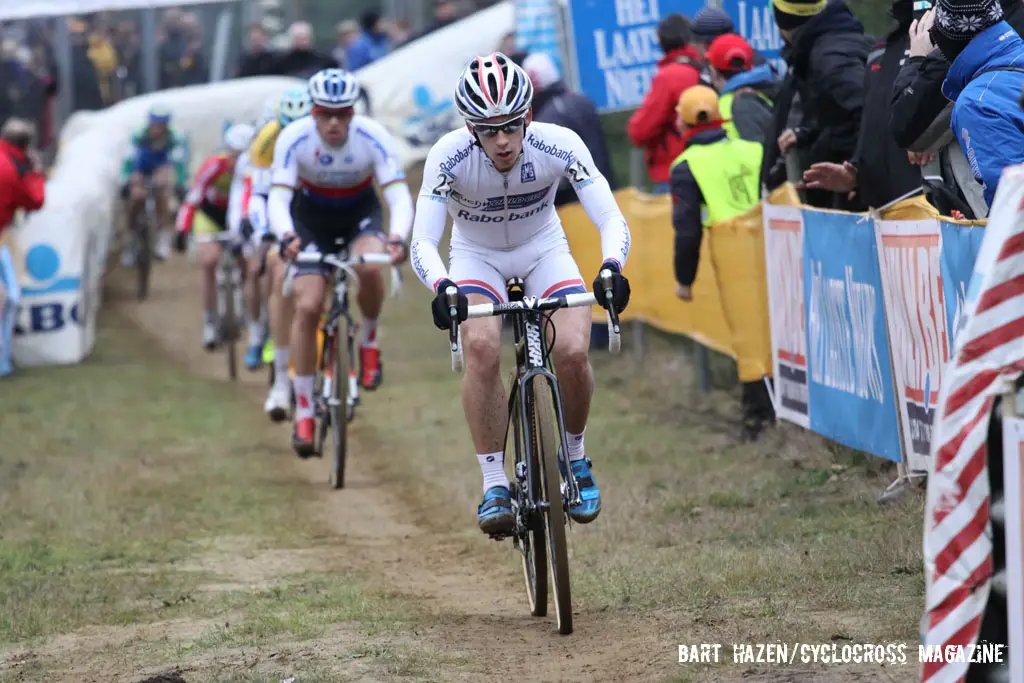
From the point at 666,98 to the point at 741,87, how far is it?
29.8 inches

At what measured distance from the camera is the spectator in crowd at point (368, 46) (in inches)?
1045

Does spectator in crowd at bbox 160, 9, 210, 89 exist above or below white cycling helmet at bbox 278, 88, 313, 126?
below

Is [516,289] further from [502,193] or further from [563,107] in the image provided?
[563,107]

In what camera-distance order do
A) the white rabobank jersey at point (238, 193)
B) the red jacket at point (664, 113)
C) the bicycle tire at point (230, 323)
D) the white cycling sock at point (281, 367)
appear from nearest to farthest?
1. the red jacket at point (664, 113)
2. the white cycling sock at point (281, 367)
3. the white rabobank jersey at point (238, 193)
4. the bicycle tire at point (230, 323)

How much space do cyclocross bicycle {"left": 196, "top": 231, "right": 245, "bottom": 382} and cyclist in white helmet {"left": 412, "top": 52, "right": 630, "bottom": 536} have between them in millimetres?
9343

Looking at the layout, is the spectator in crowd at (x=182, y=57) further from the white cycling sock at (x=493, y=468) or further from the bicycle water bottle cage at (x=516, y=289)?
the white cycling sock at (x=493, y=468)

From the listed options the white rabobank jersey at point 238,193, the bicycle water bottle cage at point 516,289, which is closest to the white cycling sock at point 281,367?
the white rabobank jersey at point 238,193

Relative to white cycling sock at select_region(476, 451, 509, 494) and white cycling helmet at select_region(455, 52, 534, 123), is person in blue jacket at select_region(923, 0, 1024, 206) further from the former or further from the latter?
white cycling sock at select_region(476, 451, 509, 494)

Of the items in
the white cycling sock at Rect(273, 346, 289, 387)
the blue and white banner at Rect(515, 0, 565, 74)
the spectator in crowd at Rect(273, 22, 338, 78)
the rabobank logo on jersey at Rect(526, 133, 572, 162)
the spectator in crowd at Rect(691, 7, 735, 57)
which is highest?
the rabobank logo on jersey at Rect(526, 133, 572, 162)

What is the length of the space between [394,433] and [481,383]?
6.31m

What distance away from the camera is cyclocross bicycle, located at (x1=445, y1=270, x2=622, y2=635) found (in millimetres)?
6211

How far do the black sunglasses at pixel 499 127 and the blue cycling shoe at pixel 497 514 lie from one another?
1486 mm

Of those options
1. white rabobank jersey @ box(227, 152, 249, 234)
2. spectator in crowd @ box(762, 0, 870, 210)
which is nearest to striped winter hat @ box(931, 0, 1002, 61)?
spectator in crowd @ box(762, 0, 870, 210)

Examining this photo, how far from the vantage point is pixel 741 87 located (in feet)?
36.1
